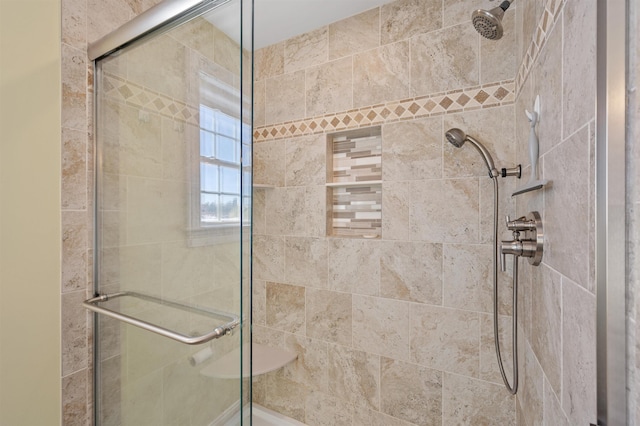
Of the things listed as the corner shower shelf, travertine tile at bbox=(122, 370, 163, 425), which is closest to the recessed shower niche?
the corner shower shelf

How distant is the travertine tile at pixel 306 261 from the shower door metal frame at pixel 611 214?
4.70ft

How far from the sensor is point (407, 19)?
1.59 meters

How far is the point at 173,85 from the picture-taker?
2.88 ft

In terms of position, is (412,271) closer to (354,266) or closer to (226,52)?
(354,266)

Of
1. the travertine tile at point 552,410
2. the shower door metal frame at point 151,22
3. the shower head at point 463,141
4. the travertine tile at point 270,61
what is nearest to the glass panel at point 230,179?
the shower door metal frame at point 151,22

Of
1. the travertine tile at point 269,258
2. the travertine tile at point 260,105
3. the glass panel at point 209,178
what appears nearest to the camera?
the glass panel at point 209,178

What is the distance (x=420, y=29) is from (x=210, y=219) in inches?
58.2

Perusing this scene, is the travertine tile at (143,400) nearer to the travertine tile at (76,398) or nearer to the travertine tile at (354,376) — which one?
the travertine tile at (76,398)

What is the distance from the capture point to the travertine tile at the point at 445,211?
4.74ft

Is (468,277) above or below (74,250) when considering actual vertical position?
below

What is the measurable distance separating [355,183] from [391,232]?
1.18ft

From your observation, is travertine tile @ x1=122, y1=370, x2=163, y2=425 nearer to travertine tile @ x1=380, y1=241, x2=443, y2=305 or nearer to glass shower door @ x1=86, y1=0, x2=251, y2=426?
glass shower door @ x1=86, y1=0, x2=251, y2=426

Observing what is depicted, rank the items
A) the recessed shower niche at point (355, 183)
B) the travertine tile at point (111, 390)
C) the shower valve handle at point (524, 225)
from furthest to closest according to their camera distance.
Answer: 1. the recessed shower niche at point (355, 183)
2. the travertine tile at point (111, 390)
3. the shower valve handle at point (524, 225)

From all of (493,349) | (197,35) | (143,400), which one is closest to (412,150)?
(493,349)
